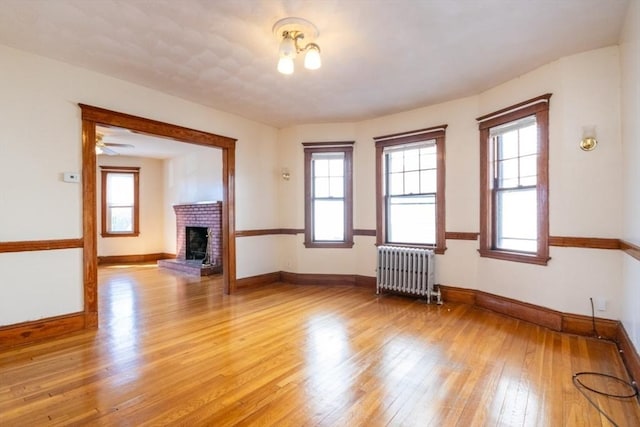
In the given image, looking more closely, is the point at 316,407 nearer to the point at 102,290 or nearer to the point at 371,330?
the point at 371,330

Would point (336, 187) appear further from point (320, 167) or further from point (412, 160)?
point (412, 160)

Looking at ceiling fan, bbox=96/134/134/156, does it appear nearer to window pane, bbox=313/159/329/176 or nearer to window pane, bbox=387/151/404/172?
window pane, bbox=313/159/329/176

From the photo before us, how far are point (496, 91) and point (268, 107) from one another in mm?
2945

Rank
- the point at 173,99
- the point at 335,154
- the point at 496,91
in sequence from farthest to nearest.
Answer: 1. the point at 335,154
2. the point at 173,99
3. the point at 496,91

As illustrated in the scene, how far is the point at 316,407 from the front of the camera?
1973mm

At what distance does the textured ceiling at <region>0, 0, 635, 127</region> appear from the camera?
2.41 m

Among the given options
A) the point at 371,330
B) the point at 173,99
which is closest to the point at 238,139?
the point at 173,99

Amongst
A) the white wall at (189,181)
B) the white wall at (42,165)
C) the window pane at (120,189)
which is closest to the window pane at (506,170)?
the white wall at (42,165)

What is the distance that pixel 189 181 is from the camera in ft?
25.2

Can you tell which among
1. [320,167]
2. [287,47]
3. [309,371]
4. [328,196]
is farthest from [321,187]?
[309,371]

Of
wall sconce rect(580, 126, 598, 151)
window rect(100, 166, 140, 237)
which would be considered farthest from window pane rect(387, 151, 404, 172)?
window rect(100, 166, 140, 237)

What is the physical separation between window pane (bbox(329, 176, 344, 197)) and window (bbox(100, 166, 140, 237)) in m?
5.56

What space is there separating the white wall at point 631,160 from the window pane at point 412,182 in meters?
2.29

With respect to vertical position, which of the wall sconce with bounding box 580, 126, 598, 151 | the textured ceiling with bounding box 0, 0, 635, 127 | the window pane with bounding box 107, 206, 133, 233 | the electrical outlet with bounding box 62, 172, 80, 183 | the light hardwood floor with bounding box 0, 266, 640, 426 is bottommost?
the light hardwood floor with bounding box 0, 266, 640, 426
